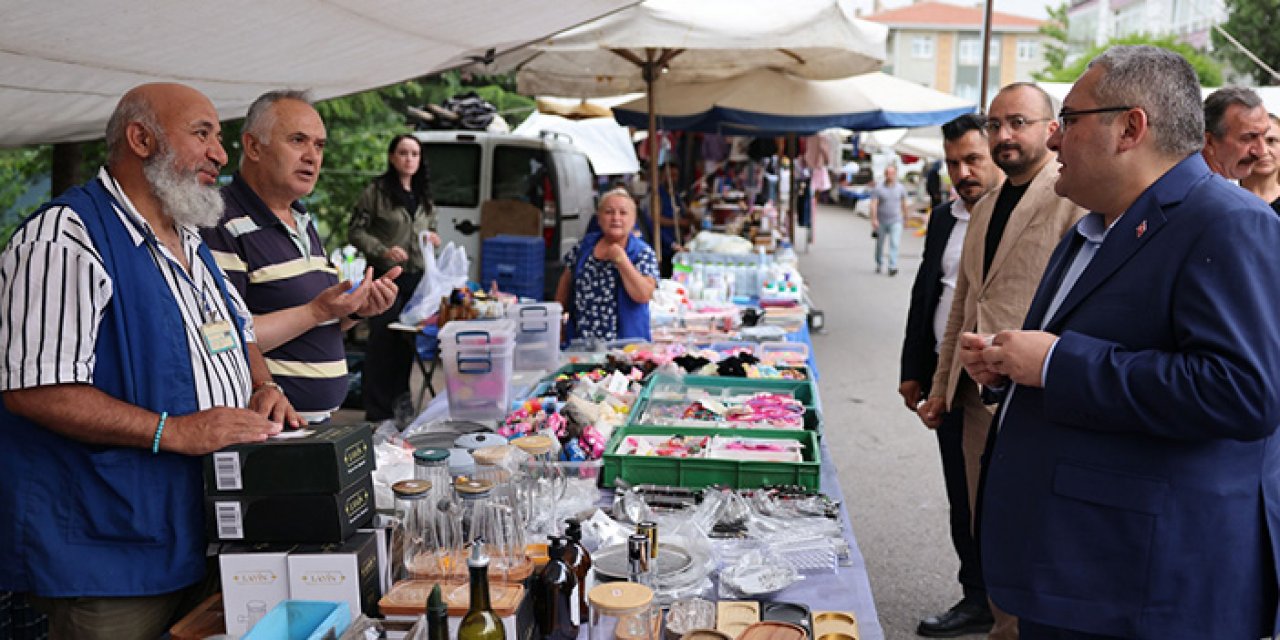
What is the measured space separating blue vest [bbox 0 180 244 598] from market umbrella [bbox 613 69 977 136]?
25.2 feet

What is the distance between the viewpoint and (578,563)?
2121 mm

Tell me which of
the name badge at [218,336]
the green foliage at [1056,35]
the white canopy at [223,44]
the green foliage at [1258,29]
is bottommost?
the name badge at [218,336]

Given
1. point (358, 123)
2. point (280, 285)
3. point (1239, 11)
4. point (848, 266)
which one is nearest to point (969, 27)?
point (1239, 11)

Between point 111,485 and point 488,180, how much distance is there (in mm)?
8180

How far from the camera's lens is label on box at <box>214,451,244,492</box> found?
2010mm

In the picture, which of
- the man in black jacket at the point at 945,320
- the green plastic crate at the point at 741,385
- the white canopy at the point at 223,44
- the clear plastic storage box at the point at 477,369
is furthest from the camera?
the green plastic crate at the point at 741,385

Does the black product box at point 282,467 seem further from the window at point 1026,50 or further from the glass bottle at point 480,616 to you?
the window at point 1026,50

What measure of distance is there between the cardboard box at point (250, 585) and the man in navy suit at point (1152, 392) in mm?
1597

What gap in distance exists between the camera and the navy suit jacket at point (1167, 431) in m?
1.77

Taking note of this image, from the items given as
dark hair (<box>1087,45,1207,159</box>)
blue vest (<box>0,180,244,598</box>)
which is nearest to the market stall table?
blue vest (<box>0,180,244,598</box>)

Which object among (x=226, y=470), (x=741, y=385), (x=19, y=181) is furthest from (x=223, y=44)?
(x=19, y=181)

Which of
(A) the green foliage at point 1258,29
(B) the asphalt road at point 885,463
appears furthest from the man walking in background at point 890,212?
(A) the green foliage at point 1258,29

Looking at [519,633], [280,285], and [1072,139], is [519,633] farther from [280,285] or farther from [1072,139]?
[280,285]

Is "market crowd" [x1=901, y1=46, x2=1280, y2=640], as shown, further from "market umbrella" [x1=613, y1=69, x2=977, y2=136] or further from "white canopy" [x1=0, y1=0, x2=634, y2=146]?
"market umbrella" [x1=613, y1=69, x2=977, y2=136]
